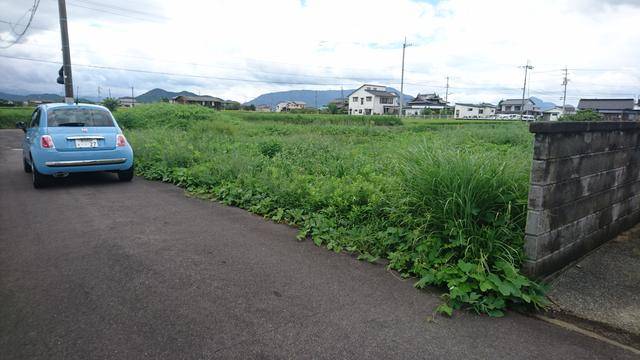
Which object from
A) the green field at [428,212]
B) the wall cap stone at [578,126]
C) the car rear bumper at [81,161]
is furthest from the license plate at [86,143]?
the wall cap stone at [578,126]

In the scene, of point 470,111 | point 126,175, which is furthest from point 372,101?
point 126,175

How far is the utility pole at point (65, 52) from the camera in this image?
550 inches

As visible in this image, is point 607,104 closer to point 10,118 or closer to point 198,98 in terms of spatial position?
point 198,98

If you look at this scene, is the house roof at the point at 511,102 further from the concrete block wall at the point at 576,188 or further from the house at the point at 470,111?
the concrete block wall at the point at 576,188

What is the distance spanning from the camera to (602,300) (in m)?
3.15

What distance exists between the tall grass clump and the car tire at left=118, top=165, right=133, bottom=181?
576cm

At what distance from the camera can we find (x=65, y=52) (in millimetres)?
14062

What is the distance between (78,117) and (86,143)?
82 centimetres

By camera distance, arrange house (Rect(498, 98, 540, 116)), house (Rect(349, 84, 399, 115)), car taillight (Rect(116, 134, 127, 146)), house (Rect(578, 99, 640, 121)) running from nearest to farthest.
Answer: car taillight (Rect(116, 134, 127, 146)) → house (Rect(578, 99, 640, 121)) → house (Rect(349, 84, 399, 115)) → house (Rect(498, 98, 540, 116))

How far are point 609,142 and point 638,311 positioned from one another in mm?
1789

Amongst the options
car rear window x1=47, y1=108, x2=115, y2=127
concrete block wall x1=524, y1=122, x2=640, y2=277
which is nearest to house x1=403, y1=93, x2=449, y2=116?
car rear window x1=47, y1=108, x2=115, y2=127

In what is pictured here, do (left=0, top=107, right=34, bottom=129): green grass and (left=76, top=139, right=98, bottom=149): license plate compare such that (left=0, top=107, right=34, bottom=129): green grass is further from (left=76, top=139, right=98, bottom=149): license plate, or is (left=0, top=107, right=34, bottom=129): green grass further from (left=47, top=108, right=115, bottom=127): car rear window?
(left=76, top=139, right=98, bottom=149): license plate

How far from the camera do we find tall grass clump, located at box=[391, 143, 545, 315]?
3.12 meters

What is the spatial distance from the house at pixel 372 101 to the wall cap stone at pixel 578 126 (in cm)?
6520
